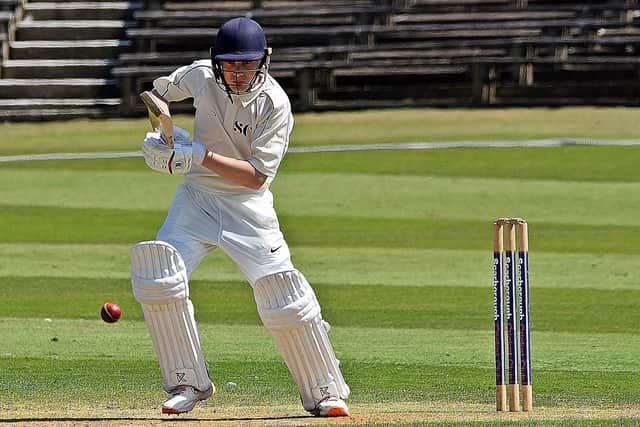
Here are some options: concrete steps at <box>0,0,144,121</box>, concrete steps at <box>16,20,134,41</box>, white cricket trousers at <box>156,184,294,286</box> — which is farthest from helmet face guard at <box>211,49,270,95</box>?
concrete steps at <box>16,20,134,41</box>

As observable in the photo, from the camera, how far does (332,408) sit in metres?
6.07

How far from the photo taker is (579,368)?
312 inches

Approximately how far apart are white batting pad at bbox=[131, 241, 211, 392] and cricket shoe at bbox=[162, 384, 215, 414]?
A: 3 cm

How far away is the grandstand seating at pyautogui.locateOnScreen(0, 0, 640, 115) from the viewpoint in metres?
22.4

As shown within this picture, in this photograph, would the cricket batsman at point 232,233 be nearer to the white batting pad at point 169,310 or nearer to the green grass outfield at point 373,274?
the white batting pad at point 169,310

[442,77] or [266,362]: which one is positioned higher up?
[266,362]

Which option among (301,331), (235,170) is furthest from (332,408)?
(235,170)

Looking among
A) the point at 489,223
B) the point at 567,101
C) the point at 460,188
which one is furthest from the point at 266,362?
the point at 567,101

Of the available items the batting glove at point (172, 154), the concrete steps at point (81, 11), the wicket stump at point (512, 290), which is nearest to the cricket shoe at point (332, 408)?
the wicket stump at point (512, 290)

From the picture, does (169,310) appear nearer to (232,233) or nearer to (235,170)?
(232,233)

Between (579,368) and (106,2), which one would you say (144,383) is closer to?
(579,368)

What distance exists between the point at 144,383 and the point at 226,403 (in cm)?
80

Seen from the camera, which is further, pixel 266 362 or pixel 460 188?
pixel 460 188

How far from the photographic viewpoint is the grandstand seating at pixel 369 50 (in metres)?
22.4
